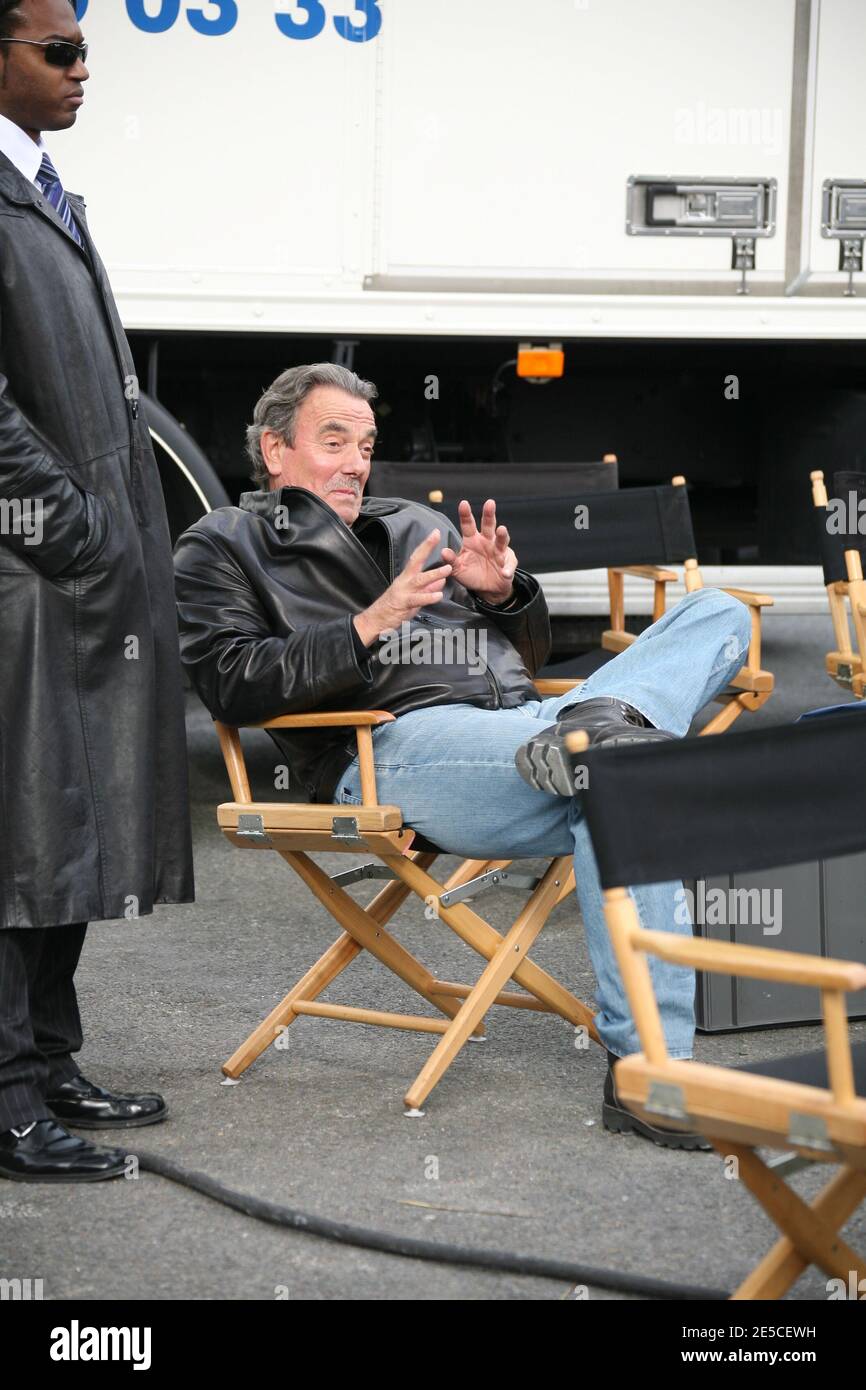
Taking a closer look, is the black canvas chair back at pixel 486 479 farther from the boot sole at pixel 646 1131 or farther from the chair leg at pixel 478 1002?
the boot sole at pixel 646 1131

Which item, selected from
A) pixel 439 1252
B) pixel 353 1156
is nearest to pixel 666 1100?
pixel 439 1252

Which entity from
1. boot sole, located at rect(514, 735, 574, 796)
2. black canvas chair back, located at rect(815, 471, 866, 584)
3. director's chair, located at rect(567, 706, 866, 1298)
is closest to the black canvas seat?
director's chair, located at rect(567, 706, 866, 1298)

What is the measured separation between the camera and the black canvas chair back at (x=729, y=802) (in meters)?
2.08

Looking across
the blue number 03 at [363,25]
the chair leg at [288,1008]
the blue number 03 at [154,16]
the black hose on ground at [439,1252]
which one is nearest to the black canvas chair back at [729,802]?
the black hose on ground at [439,1252]

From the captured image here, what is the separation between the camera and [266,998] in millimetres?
3881

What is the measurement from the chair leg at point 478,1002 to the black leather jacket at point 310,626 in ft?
1.67

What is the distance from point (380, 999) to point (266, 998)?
10.2 inches

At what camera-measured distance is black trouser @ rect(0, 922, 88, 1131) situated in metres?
2.88

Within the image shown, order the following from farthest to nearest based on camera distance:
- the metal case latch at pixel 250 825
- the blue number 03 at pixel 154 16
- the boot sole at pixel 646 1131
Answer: the blue number 03 at pixel 154 16 < the metal case latch at pixel 250 825 < the boot sole at pixel 646 1131

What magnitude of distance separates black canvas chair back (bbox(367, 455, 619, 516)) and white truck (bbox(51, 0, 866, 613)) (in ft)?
1.36

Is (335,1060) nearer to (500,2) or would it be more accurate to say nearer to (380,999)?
(380,999)

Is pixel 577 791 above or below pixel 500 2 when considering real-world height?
below

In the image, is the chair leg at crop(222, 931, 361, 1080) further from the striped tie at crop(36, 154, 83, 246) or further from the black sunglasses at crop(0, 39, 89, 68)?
the black sunglasses at crop(0, 39, 89, 68)
